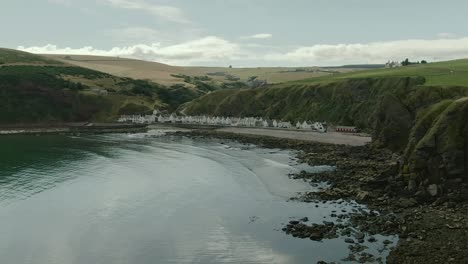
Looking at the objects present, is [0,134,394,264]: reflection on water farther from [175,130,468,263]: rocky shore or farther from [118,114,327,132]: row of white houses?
[118,114,327,132]: row of white houses

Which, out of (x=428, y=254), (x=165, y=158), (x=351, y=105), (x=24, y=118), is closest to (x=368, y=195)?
(x=428, y=254)

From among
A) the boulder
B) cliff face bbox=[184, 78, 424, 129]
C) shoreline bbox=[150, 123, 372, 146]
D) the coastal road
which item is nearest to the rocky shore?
the boulder

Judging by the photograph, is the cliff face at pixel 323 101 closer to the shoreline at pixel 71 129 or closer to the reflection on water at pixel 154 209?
the shoreline at pixel 71 129

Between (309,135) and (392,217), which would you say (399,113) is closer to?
(309,135)

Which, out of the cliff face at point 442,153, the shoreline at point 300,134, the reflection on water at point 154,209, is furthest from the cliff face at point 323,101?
the cliff face at point 442,153

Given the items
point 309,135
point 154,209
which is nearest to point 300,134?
point 309,135
